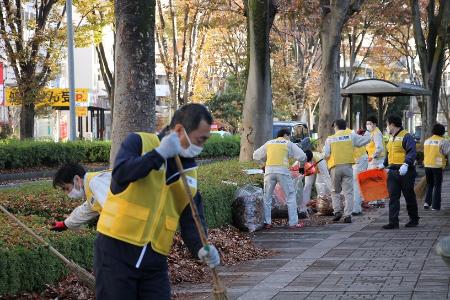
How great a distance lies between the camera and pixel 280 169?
51.5ft

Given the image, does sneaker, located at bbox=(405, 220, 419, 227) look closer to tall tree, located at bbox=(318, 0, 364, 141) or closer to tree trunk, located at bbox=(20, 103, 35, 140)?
tall tree, located at bbox=(318, 0, 364, 141)

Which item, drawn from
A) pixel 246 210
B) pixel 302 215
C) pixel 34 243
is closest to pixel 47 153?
pixel 302 215

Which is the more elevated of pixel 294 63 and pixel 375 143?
pixel 294 63

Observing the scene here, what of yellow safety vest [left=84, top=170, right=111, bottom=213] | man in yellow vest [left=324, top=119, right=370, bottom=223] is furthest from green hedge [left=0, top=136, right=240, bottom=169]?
yellow safety vest [left=84, top=170, right=111, bottom=213]

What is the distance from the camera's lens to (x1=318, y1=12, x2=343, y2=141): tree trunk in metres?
23.1

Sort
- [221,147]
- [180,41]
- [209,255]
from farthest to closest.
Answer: [221,147], [180,41], [209,255]

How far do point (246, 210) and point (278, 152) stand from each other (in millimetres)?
1388

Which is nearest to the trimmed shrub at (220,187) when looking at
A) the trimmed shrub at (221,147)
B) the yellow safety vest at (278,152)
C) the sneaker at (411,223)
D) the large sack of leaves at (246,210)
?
the large sack of leaves at (246,210)

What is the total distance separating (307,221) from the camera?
1722 centimetres

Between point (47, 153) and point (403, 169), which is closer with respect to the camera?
point (403, 169)

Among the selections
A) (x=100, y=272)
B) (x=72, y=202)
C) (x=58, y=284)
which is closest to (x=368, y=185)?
(x=72, y=202)

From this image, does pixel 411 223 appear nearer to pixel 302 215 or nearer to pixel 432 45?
pixel 302 215

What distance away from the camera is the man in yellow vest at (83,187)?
595 cm

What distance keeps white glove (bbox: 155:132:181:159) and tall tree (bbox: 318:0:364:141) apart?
18456 mm
